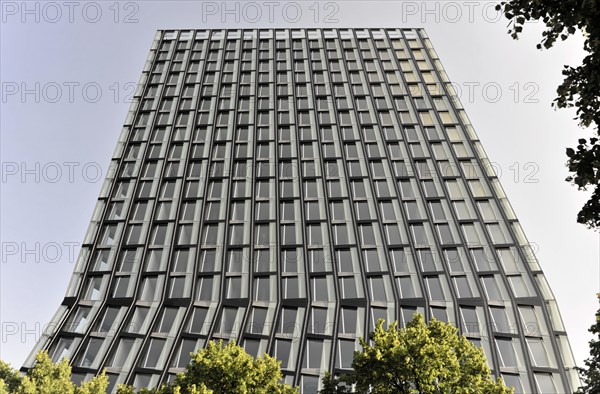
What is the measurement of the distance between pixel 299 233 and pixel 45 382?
88.7ft

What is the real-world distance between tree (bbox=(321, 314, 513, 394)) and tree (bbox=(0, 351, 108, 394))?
41.0ft

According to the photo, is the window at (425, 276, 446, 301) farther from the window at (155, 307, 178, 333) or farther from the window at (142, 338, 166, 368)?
the window at (142, 338, 166, 368)

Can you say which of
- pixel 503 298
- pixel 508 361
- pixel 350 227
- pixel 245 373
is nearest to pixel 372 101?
pixel 350 227

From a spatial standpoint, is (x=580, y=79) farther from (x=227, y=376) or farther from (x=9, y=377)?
(x=9, y=377)

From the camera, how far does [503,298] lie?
41.1 metres

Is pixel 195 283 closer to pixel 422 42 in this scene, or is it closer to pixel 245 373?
pixel 245 373

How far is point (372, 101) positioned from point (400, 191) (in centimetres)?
1645

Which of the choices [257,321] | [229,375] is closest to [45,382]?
[229,375]

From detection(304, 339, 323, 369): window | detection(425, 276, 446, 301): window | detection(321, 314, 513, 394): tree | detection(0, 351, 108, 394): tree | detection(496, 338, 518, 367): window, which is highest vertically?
detection(425, 276, 446, 301): window

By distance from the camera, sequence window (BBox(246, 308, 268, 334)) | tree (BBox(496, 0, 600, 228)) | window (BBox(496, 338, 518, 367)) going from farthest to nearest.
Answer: window (BBox(246, 308, 268, 334)), window (BBox(496, 338, 518, 367)), tree (BBox(496, 0, 600, 228))

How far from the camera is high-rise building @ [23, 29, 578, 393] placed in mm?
38844

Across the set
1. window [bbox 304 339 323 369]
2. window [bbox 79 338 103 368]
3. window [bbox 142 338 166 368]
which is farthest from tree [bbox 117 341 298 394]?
window [bbox 79 338 103 368]

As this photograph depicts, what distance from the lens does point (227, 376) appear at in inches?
870

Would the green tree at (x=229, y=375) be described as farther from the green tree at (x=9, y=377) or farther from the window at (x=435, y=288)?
the window at (x=435, y=288)
